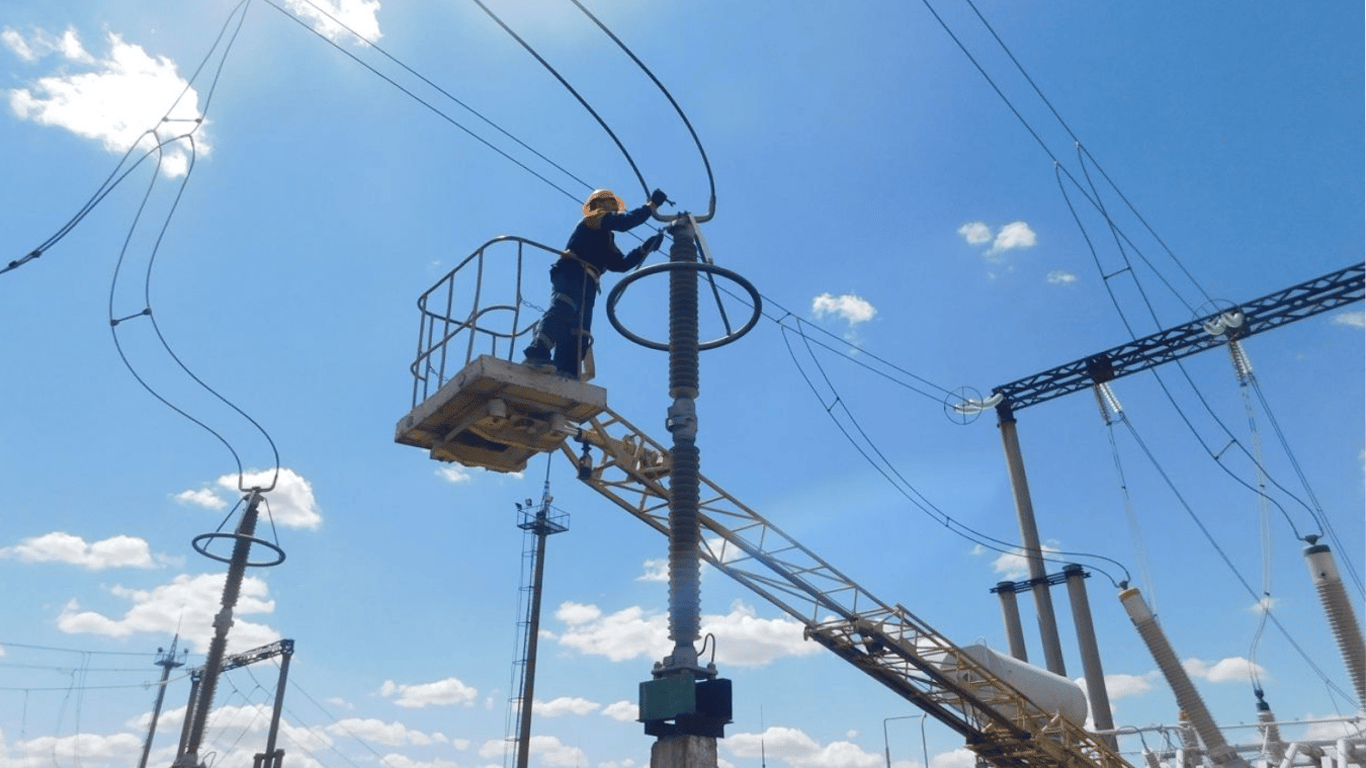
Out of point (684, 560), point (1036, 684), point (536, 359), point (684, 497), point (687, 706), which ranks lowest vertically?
point (687, 706)

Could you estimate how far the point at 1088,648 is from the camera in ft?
97.9

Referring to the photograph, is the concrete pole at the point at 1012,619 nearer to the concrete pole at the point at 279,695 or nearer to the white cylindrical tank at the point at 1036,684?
the white cylindrical tank at the point at 1036,684

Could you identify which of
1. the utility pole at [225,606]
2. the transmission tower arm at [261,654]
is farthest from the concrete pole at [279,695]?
the utility pole at [225,606]

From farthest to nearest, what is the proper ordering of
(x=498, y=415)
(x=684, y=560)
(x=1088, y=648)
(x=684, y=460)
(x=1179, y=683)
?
(x=1088, y=648)
(x=1179, y=683)
(x=498, y=415)
(x=684, y=460)
(x=684, y=560)

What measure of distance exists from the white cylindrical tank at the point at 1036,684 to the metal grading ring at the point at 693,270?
13.2m

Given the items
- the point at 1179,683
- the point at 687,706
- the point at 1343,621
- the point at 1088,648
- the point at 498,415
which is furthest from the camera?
the point at 1088,648

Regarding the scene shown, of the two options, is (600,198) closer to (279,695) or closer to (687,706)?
(687,706)

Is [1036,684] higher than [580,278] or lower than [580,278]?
lower

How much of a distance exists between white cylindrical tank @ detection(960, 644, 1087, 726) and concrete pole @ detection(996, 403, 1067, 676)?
7.82m

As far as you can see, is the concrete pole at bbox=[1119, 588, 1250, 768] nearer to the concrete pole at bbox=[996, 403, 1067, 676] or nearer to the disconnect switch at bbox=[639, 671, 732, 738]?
the concrete pole at bbox=[996, 403, 1067, 676]

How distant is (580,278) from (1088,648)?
25.1m

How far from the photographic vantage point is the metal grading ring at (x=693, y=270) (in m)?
8.36

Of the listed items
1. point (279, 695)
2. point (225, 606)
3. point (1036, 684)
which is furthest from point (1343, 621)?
point (279, 695)

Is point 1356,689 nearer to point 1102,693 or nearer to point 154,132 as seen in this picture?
point 1102,693
